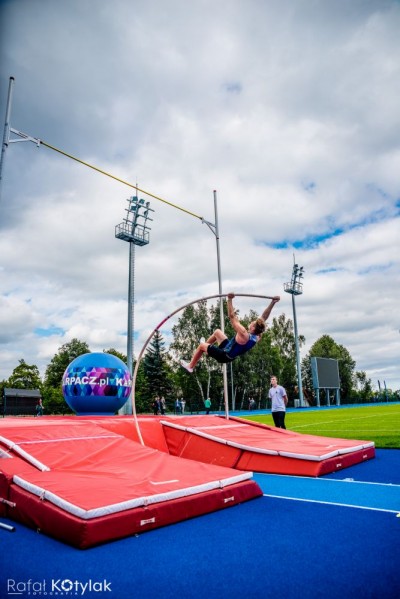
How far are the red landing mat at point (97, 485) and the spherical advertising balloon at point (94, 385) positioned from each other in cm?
339

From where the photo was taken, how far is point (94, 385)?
9664mm

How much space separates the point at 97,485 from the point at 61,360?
6239 centimetres

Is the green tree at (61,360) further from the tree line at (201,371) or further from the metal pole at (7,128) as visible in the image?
the metal pole at (7,128)

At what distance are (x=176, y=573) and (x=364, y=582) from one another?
1.25 m

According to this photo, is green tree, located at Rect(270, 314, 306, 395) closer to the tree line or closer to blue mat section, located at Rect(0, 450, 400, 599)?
the tree line

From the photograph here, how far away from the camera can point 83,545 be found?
11.2 ft

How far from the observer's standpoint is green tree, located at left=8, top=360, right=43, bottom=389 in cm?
6694

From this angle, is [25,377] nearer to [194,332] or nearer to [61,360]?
[61,360]

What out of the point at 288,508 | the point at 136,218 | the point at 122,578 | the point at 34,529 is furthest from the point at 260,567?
the point at 136,218

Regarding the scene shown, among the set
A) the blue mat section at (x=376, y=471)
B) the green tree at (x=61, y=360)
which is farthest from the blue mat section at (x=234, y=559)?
the green tree at (x=61, y=360)

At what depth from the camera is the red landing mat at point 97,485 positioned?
3.64 m

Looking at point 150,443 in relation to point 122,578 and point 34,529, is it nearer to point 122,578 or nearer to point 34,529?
point 34,529

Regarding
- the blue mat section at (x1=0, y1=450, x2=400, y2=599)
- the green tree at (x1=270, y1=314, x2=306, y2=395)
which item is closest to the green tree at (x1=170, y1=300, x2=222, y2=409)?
the green tree at (x1=270, y1=314, x2=306, y2=395)

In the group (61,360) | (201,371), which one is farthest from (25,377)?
(201,371)
